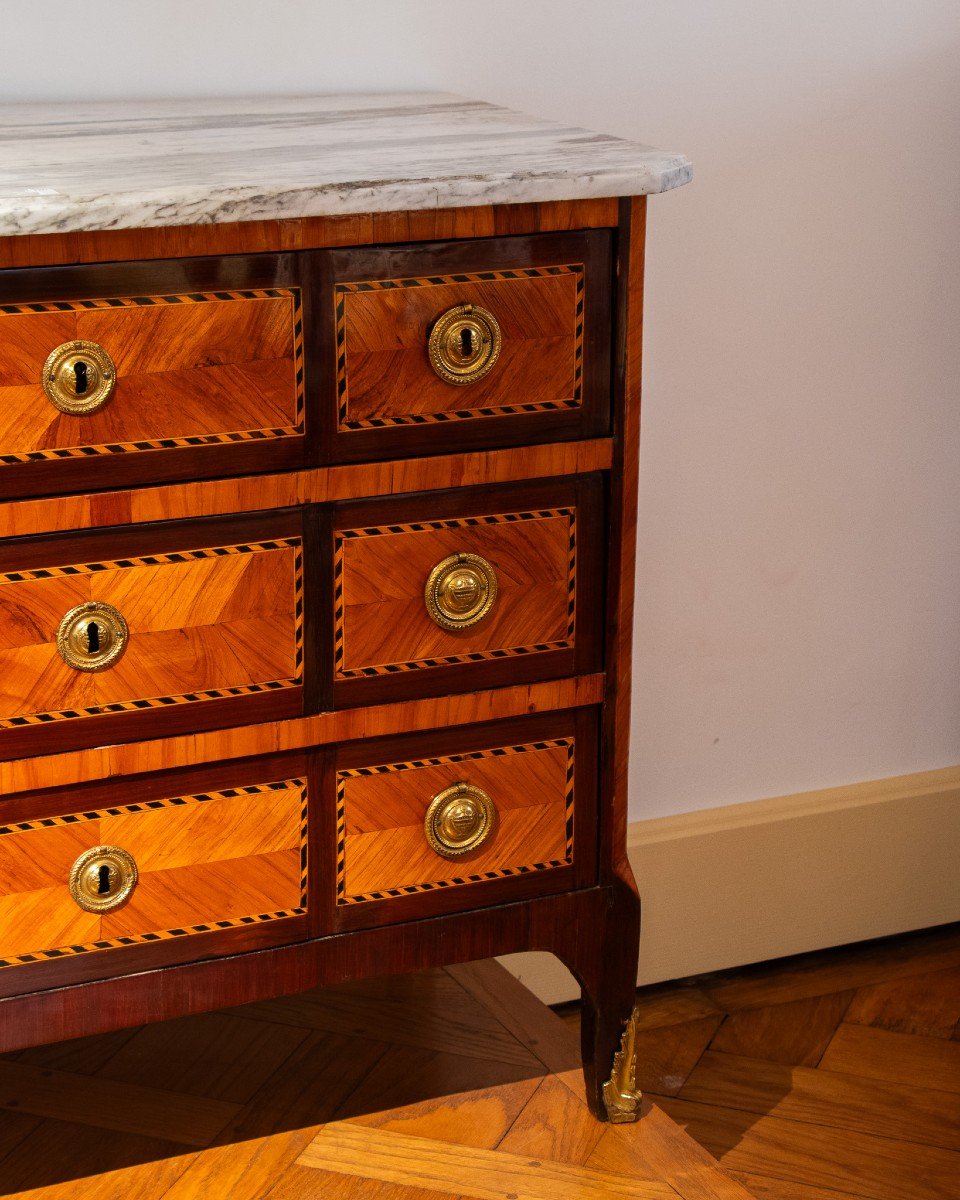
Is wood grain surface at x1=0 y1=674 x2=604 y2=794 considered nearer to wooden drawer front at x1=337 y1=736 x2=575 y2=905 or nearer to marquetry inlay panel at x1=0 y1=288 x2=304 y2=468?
wooden drawer front at x1=337 y1=736 x2=575 y2=905

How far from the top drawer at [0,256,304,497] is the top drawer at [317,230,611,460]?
39mm

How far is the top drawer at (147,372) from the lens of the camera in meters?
1.01

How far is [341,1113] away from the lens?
1.39m

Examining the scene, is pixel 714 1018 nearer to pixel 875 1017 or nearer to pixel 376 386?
pixel 875 1017

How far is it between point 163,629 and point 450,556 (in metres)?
0.22

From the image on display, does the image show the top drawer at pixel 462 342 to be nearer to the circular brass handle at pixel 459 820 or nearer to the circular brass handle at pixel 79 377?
the circular brass handle at pixel 79 377

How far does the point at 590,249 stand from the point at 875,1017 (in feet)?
3.47

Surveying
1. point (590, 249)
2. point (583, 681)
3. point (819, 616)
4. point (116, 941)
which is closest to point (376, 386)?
point (590, 249)

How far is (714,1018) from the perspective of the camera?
180 centimetres

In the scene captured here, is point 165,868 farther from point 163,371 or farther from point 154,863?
point 163,371

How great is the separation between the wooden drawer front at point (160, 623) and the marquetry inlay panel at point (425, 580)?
0.04 metres

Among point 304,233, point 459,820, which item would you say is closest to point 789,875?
point 459,820

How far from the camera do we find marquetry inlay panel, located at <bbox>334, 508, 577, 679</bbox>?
44.8 inches

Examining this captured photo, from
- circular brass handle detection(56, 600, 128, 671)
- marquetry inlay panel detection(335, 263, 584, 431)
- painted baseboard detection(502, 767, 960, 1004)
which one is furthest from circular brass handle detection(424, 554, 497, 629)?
painted baseboard detection(502, 767, 960, 1004)
